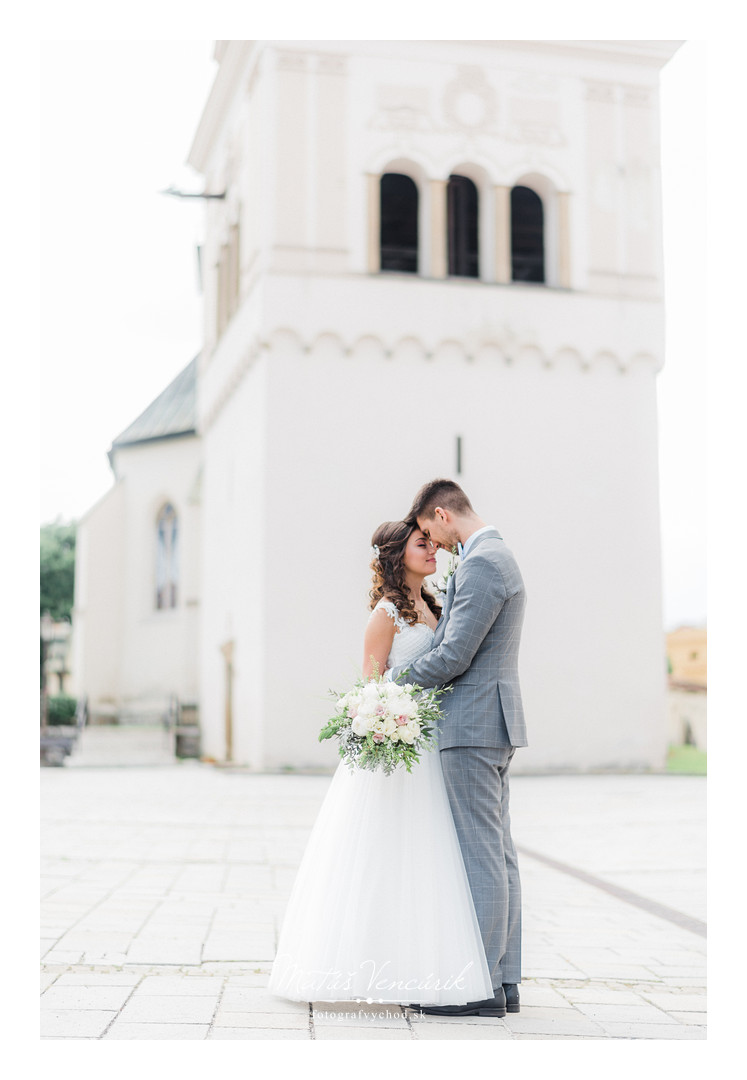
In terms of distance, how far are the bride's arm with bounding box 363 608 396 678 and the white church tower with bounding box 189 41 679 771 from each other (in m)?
11.9

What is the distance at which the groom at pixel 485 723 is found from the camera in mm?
3678

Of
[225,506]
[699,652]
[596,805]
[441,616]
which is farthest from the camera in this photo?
[699,652]

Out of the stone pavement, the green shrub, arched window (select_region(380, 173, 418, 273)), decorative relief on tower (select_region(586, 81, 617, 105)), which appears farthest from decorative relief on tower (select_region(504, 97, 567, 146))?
the green shrub

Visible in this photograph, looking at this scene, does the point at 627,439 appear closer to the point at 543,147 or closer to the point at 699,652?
the point at 543,147

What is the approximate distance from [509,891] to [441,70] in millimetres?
15220

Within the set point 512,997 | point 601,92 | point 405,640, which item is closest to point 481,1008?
point 512,997

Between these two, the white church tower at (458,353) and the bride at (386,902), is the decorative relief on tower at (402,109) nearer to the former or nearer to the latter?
the white church tower at (458,353)

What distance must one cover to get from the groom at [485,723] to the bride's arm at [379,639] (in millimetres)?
130

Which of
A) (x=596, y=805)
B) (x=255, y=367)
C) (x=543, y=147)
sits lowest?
(x=596, y=805)

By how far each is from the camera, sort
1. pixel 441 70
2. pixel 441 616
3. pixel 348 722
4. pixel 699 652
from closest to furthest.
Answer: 1. pixel 348 722
2. pixel 441 616
3. pixel 441 70
4. pixel 699 652

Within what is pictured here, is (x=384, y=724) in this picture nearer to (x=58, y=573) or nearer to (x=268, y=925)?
(x=268, y=925)

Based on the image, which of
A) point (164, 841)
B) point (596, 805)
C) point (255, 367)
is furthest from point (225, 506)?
point (164, 841)

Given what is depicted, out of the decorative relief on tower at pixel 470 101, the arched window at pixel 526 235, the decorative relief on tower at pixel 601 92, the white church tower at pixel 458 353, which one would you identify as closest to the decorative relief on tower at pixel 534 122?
the white church tower at pixel 458 353

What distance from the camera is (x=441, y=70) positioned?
16.8m
